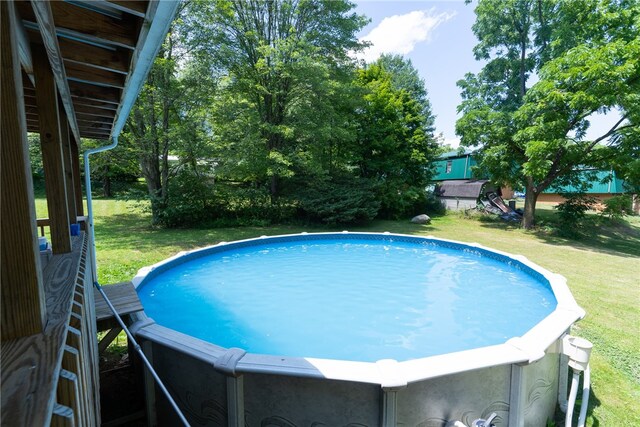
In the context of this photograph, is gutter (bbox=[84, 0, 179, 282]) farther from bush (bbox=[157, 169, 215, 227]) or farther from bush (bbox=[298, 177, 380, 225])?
bush (bbox=[298, 177, 380, 225])

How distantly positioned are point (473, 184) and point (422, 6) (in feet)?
34.8

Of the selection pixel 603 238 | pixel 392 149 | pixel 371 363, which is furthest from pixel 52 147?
pixel 603 238

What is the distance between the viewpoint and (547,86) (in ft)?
38.0

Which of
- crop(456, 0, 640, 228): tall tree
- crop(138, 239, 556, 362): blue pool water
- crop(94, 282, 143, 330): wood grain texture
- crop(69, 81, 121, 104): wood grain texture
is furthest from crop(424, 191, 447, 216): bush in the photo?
crop(69, 81, 121, 104): wood grain texture

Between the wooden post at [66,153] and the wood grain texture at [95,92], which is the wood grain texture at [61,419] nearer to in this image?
the wooden post at [66,153]

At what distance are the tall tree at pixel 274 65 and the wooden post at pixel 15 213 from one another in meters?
10.9

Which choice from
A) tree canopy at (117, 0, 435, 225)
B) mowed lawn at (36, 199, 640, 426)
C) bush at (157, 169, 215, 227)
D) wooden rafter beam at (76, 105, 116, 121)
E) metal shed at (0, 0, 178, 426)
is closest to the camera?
metal shed at (0, 0, 178, 426)

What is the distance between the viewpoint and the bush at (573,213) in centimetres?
1342

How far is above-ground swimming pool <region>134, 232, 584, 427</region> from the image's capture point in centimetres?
256

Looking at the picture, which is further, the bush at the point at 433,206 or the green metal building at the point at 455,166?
the green metal building at the point at 455,166

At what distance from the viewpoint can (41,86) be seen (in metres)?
2.33

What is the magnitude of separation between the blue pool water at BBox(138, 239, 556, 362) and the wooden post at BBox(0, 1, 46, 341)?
3.61 m

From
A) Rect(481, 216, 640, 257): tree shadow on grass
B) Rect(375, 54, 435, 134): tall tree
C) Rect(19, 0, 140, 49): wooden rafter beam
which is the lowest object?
Rect(481, 216, 640, 257): tree shadow on grass

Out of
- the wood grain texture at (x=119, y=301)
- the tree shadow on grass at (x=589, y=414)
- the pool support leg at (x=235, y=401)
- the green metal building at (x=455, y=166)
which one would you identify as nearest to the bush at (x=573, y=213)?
the green metal building at (x=455, y=166)
